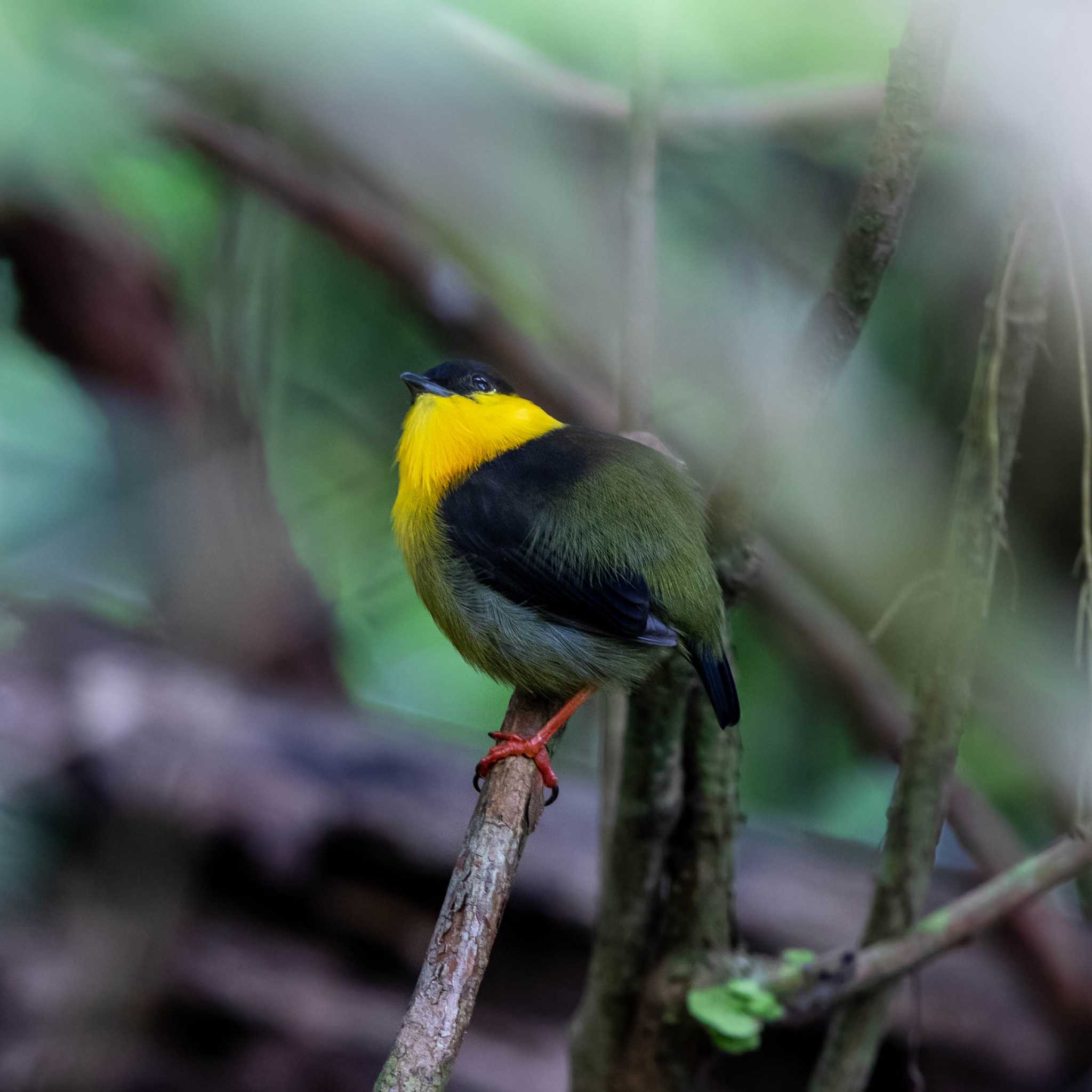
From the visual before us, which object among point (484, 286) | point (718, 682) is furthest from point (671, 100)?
point (718, 682)

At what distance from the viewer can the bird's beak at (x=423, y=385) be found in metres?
2.40

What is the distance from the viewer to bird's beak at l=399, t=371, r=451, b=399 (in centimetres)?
240

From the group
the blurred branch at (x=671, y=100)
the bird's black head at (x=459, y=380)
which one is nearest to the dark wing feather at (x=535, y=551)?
the bird's black head at (x=459, y=380)

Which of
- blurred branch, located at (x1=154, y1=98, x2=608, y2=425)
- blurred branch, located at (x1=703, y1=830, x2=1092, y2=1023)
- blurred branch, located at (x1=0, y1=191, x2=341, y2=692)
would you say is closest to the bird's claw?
blurred branch, located at (x1=703, y1=830, x2=1092, y2=1023)

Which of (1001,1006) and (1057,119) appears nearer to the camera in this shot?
(1057,119)

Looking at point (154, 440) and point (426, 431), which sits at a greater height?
point (154, 440)

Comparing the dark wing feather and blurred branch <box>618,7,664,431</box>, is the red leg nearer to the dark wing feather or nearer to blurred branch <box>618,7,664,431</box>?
the dark wing feather

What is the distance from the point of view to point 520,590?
2.02m

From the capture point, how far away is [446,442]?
2.27m

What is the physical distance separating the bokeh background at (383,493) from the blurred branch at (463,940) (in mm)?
1471

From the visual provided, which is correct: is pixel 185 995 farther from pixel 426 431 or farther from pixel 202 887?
pixel 426 431

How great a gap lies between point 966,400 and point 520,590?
6.44 feet

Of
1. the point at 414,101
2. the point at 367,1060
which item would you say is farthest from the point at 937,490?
the point at 367,1060

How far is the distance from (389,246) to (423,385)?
1.42 metres
